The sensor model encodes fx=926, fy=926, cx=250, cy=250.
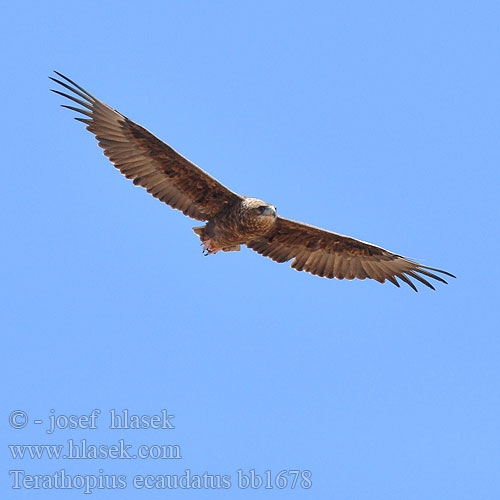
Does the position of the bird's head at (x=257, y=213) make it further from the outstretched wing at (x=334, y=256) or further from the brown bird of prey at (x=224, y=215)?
the outstretched wing at (x=334, y=256)

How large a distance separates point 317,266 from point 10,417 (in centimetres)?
665

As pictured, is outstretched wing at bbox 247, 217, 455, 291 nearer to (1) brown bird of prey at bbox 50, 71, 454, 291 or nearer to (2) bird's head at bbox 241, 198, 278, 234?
(1) brown bird of prey at bbox 50, 71, 454, 291

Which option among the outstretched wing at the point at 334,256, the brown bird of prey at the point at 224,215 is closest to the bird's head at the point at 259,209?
the brown bird of prey at the point at 224,215

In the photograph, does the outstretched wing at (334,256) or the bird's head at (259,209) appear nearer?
the bird's head at (259,209)

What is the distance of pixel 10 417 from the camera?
669 inches

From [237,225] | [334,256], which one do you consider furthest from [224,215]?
[334,256]

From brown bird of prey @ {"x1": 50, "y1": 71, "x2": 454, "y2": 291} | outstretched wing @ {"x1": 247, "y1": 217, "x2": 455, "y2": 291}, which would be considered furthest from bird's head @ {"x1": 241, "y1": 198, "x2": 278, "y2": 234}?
outstretched wing @ {"x1": 247, "y1": 217, "x2": 455, "y2": 291}

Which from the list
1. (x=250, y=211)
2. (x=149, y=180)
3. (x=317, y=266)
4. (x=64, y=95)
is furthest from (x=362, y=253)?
(x=64, y=95)

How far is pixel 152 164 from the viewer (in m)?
17.4

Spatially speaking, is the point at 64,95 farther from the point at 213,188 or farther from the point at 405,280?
the point at 405,280

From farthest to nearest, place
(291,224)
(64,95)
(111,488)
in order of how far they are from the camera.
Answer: (291,224), (64,95), (111,488)

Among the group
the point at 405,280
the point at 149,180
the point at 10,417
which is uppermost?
the point at 149,180

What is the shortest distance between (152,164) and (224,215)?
1.66 meters

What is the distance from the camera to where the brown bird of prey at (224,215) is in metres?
17.0
